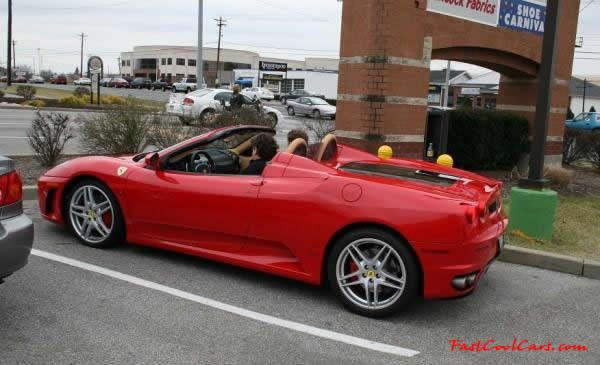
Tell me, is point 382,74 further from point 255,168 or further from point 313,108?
point 313,108

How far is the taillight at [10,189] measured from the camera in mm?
3631

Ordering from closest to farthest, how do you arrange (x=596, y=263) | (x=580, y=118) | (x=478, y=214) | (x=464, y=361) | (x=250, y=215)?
(x=464, y=361) → (x=478, y=214) → (x=250, y=215) → (x=596, y=263) → (x=580, y=118)

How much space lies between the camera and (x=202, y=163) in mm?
5320

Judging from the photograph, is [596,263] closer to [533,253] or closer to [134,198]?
[533,253]

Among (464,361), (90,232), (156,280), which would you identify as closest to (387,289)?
(464,361)

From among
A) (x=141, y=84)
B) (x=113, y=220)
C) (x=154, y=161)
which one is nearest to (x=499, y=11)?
(x=154, y=161)

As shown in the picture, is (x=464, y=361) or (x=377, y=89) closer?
(x=464, y=361)

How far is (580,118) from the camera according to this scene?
36.5m

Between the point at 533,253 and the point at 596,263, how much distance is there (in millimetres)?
568

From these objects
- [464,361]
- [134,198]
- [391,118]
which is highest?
[391,118]

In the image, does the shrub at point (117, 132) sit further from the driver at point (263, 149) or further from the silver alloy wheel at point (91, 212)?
the driver at point (263, 149)

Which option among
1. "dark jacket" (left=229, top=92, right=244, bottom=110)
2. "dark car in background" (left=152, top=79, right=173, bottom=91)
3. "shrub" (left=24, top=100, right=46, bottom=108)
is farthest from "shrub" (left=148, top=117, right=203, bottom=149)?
"dark car in background" (left=152, top=79, right=173, bottom=91)

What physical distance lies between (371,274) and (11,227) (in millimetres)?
2417

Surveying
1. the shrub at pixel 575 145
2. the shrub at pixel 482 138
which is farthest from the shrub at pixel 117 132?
the shrub at pixel 575 145
